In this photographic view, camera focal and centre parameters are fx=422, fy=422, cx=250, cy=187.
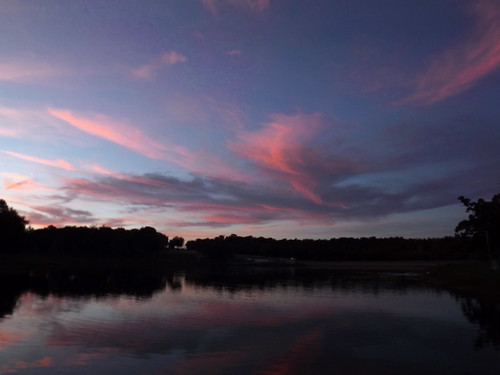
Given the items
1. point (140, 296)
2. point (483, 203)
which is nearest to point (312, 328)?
point (140, 296)

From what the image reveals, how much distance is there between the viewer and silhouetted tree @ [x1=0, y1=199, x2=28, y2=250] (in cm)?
12962

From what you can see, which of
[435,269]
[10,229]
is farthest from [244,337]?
[10,229]

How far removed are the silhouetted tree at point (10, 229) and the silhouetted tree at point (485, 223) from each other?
125 metres

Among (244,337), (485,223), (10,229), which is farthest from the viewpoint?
(10,229)

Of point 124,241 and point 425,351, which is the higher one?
point 124,241

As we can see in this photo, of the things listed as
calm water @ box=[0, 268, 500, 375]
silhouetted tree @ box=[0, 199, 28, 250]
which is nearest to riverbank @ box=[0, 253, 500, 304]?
silhouetted tree @ box=[0, 199, 28, 250]

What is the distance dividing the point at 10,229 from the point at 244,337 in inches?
5004

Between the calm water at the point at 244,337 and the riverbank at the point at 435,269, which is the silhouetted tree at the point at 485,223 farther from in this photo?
the calm water at the point at 244,337

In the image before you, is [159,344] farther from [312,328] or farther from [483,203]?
[483,203]

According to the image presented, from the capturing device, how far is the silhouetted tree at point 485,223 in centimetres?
7400

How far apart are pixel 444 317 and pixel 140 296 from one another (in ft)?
114

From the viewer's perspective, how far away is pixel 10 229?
13062 cm

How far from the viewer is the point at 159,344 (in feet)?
80.1

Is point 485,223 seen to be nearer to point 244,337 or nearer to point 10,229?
point 244,337
